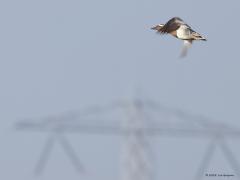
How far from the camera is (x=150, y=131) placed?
20.0 m

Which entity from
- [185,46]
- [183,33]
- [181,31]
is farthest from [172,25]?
[185,46]

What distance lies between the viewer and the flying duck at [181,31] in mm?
14812

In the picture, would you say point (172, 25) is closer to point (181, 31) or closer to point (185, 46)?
point (181, 31)

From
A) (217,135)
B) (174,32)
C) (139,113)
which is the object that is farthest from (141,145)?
(174,32)

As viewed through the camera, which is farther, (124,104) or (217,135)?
(217,135)

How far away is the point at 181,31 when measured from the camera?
599 inches

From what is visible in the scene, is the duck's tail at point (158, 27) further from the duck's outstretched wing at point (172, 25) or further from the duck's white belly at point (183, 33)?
the duck's white belly at point (183, 33)

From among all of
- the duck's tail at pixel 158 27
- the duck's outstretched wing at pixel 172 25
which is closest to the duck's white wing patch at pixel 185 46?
the duck's outstretched wing at pixel 172 25

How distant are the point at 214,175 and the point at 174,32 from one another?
3.98 metres

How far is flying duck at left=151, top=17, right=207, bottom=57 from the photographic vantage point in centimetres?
1481

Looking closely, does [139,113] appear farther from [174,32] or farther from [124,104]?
[174,32]

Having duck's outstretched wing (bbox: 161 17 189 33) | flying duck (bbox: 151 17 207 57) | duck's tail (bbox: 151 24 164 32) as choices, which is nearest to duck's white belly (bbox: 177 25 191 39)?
flying duck (bbox: 151 17 207 57)

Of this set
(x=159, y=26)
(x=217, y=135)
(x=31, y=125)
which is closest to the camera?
(x=159, y=26)

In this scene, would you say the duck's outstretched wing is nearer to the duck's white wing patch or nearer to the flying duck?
the flying duck
